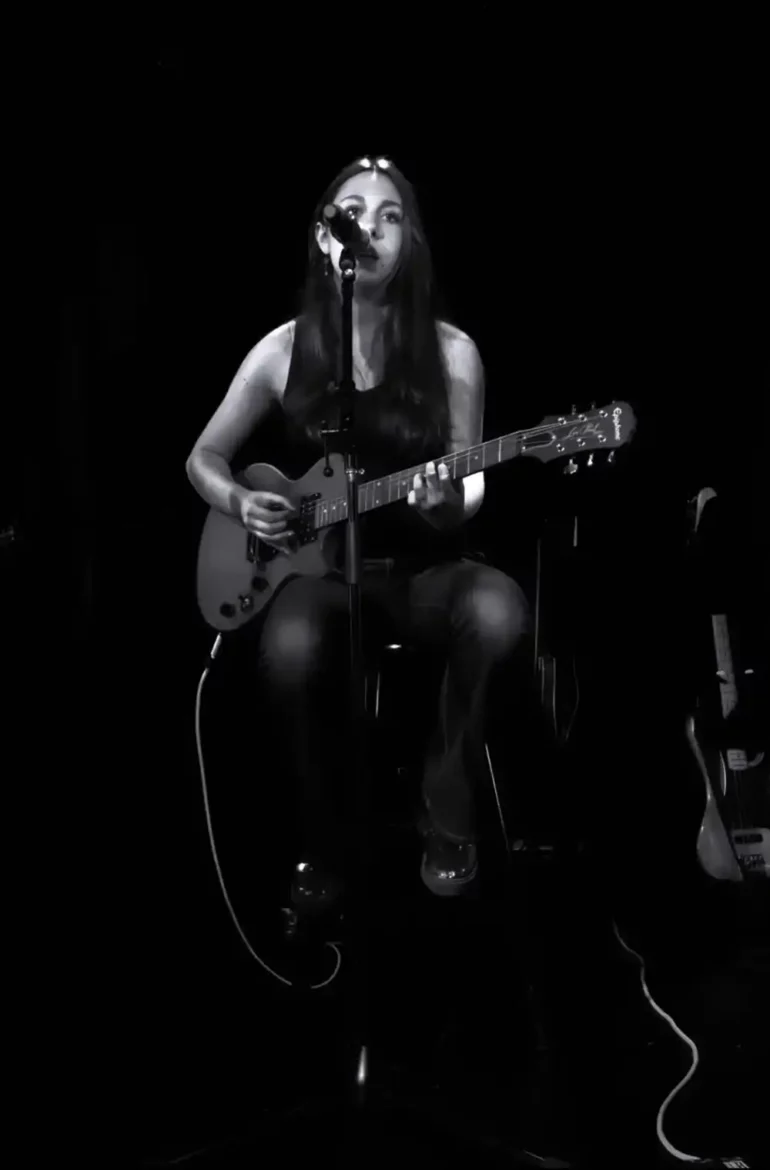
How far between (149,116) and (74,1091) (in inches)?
74.9

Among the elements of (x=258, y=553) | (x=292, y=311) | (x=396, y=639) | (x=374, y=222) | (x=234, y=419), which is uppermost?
(x=374, y=222)

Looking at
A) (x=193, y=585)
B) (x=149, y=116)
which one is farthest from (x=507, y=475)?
(x=149, y=116)

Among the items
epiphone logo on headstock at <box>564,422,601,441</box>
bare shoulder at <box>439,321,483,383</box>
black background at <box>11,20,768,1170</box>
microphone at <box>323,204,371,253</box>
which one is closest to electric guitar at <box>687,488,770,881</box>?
black background at <box>11,20,768,1170</box>

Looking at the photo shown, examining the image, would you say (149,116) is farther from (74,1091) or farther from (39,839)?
(74,1091)

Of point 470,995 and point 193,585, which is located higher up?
point 193,585

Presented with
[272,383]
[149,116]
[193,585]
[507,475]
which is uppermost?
[149,116]

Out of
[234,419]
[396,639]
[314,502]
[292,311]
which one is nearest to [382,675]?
[396,639]

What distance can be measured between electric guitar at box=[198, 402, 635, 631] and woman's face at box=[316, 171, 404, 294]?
0.40m

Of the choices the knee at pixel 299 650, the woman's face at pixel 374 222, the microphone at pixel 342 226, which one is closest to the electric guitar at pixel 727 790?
the woman's face at pixel 374 222

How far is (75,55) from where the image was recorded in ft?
7.04

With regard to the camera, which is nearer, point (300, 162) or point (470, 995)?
point (470, 995)

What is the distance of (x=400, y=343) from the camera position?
6.16ft

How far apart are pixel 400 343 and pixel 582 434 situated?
1.63 ft

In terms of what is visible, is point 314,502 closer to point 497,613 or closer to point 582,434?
point 497,613
